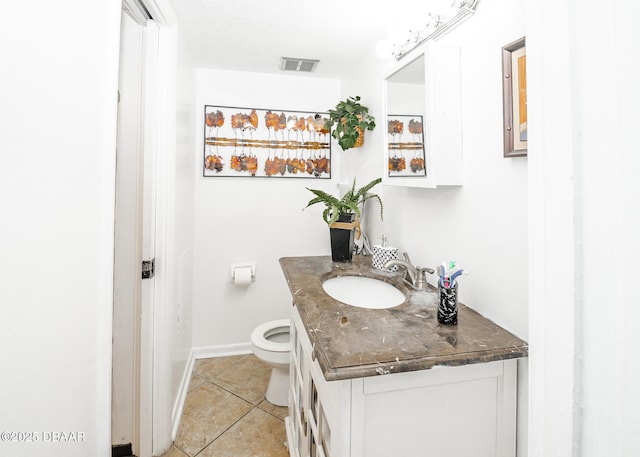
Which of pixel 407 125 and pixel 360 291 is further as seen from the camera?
pixel 360 291

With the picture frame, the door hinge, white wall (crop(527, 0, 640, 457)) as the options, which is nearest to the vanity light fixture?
the picture frame

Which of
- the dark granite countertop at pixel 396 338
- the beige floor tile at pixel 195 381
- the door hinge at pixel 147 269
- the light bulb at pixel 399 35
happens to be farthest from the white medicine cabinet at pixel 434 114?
the beige floor tile at pixel 195 381

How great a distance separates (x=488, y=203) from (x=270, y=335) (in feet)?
5.34

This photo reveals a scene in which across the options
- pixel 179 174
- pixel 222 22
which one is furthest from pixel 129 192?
pixel 222 22

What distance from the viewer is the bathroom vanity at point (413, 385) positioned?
811 millimetres

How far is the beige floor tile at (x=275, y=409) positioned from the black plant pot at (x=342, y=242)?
38.0 inches

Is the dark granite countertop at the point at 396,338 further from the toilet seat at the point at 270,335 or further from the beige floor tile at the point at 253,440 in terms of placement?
the beige floor tile at the point at 253,440

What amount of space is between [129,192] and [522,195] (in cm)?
154

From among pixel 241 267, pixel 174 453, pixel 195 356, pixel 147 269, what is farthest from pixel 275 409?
pixel 147 269

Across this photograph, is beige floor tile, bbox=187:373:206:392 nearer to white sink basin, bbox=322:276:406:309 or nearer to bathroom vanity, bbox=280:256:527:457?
white sink basin, bbox=322:276:406:309

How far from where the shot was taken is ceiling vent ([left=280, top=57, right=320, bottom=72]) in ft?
7.39

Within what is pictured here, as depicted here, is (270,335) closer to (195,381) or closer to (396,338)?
(195,381)

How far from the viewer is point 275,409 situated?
1.94m

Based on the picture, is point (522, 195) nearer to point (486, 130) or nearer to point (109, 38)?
point (486, 130)
